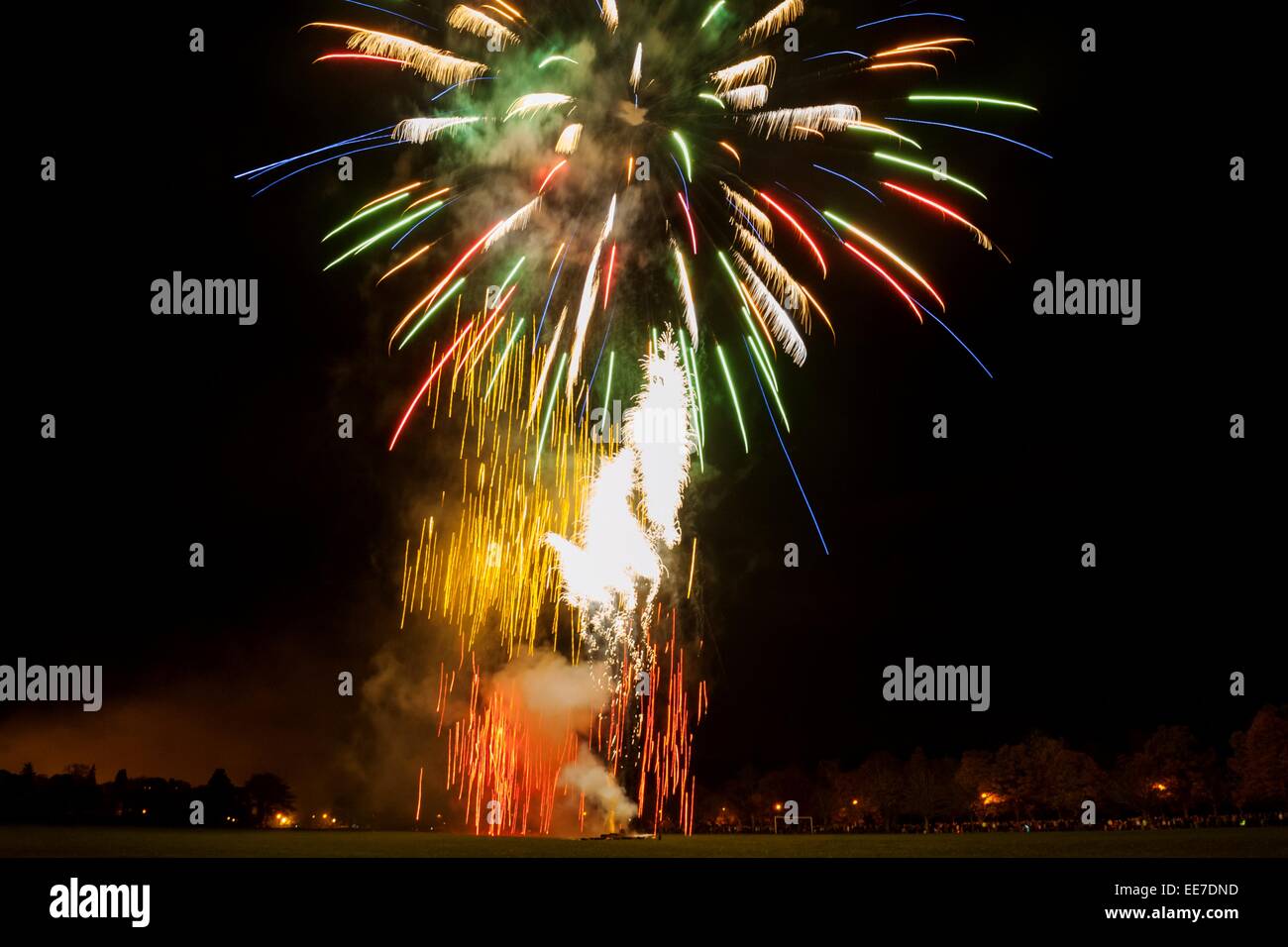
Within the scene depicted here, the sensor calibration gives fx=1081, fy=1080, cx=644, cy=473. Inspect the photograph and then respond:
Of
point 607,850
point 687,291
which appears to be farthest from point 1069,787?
point 687,291

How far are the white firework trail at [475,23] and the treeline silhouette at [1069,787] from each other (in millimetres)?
72685

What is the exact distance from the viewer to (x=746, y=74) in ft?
83.9

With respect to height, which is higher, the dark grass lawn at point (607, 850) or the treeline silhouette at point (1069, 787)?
→ the dark grass lawn at point (607, 850)

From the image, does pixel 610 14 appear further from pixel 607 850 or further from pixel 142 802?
pixel 142 802

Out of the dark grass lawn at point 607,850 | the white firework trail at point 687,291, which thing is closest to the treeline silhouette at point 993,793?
the dark grass lawn at point 607,850

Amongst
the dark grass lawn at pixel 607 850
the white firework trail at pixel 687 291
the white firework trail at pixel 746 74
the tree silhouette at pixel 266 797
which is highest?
the white firework trail at pixel 746 74

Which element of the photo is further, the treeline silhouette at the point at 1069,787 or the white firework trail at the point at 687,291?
the treeline silhouette at the point at 1069,787

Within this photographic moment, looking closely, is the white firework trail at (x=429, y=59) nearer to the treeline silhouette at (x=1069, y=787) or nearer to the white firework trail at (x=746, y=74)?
the white firework trail at (x=746, y=74)

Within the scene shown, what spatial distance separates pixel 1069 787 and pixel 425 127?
76633mm

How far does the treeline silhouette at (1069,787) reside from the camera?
7594 cm

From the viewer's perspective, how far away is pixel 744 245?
96.6ft
